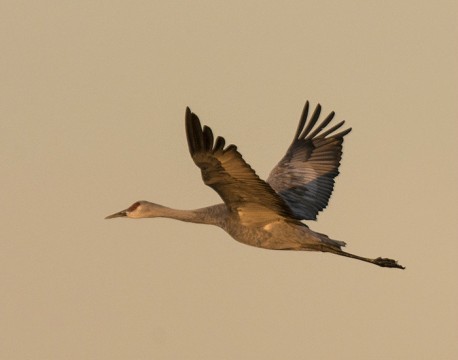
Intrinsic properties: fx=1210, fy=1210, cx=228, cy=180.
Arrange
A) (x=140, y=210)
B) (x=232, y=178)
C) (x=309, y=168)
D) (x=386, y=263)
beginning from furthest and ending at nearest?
(x=309, y=168)
(x=386, y=263)
(x=140, y=210)
(x=232, y=178)

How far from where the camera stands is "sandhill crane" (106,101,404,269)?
17.4 metres

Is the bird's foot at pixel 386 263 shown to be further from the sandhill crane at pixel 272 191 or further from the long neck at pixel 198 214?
the long neck at pixel 198 214

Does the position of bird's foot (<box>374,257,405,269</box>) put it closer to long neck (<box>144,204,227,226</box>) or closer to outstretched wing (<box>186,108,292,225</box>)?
outstretched wing (<box>186,108,292,225</box>)

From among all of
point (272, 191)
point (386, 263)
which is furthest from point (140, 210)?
point (386, 263)

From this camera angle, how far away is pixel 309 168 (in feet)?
80.1

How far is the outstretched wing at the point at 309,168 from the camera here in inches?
919

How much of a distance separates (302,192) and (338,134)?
82.2 inches

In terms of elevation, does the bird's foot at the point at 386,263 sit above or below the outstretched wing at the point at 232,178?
below

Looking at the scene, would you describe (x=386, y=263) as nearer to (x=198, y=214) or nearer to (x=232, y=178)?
(x=198, y=214)

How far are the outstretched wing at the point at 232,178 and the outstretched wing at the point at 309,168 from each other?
2.83m

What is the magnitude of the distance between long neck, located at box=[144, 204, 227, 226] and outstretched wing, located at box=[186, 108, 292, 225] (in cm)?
53

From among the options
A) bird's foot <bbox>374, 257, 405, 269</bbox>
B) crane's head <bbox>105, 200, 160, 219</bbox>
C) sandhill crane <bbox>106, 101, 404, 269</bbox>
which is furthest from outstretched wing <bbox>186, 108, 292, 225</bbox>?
bird's foot <bbox>374, 257, 405, 269</bbox>

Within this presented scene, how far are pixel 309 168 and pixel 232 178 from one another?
6494 millimetres

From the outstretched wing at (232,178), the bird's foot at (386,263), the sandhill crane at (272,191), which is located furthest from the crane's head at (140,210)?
the bird's foot at (386,263)
